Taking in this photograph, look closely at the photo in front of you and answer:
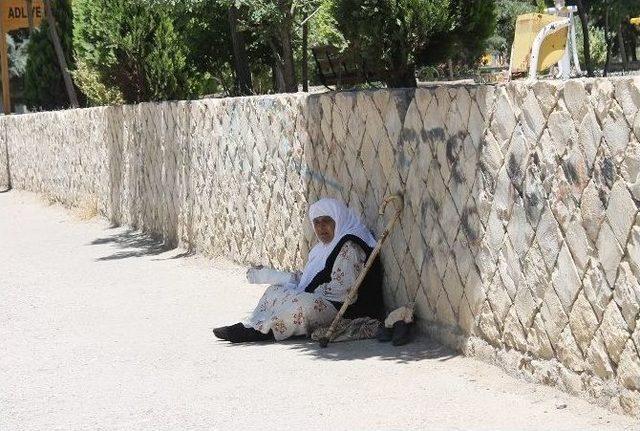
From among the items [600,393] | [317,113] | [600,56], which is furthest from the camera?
[600,56]

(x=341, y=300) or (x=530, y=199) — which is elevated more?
(x=530, y=199)

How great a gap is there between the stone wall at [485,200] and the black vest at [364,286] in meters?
0.10

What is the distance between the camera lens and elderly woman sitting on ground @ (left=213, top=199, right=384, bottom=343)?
8352 mm

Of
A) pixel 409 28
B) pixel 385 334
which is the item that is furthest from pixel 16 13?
pixel 385 334

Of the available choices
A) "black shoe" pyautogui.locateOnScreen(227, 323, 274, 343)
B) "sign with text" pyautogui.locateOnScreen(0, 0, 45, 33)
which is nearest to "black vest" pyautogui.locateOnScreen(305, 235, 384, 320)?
"black shoe" pyautogui.locateOnScreen(227, 323, 274, 343)

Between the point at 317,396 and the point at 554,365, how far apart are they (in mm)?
1322

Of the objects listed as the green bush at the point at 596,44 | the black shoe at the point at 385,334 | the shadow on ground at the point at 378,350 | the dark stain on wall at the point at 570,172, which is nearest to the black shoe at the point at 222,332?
the shadow on ground at the point at 378,350

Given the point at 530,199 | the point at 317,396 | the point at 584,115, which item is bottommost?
the point at 317,396

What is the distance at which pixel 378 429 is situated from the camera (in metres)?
6.11

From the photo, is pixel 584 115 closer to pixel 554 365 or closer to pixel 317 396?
pixel 554 365

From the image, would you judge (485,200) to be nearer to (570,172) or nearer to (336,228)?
(570,172)

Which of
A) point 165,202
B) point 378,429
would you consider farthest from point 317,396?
point 165,202

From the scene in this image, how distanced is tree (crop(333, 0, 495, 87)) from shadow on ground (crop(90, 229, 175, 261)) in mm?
4757

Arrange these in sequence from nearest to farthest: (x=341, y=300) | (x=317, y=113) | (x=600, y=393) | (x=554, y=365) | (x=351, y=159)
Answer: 1. (x=600, y=393)
2. (x=554, y=365)
3. (x=341, y=300)
4. (x=351, y=159)
5. (x=317, y=113)
